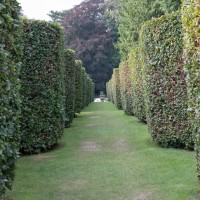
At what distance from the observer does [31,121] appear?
23.9 feet

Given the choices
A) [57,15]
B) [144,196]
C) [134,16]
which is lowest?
[144,196]

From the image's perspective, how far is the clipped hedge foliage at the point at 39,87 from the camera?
23.8 feet

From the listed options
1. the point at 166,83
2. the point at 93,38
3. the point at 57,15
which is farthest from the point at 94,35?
the point at 166,83

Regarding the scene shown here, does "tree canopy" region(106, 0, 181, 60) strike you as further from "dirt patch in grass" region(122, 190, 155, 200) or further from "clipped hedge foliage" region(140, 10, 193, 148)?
"dirt patch in grass" region(122, 190, 155, 200)

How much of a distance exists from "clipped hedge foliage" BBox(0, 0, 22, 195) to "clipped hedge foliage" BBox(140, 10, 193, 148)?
3.75 metres

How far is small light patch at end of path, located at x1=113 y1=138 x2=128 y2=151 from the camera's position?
766cm

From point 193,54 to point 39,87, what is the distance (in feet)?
13.8

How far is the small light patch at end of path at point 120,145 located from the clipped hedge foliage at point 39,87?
1.58 meters

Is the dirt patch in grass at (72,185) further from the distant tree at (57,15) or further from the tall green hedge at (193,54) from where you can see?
the distant tree at (57,15)

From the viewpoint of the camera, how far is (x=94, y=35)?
4856 cm

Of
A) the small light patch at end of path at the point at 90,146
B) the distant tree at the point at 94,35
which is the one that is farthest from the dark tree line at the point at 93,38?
the small light patch at end of path at the point at 90,146

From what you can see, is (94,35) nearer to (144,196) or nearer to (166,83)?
(166,83)

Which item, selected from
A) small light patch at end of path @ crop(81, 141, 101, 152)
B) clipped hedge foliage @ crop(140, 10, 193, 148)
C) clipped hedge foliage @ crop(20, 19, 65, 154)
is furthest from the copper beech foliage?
clipped hedge foliage @ crop(140, 10, 193, 148)

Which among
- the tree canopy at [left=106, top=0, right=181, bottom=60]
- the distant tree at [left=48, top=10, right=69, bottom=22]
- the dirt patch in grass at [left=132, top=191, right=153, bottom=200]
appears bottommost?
the dirt patch in grass at [left=132, top=191, right=153, bottom=200]
